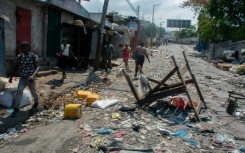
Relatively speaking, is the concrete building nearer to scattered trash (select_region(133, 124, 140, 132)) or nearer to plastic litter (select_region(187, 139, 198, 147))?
scattered trash (select_region(133, 124, 140, 132))

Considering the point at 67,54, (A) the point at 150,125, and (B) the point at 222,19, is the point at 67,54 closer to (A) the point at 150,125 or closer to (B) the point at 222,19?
→ (A) the point at 150,125

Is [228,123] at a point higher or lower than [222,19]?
lower

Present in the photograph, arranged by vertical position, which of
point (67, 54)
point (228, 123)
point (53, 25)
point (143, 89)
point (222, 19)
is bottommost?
point (228, 123)

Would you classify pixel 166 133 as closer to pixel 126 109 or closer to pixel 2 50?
pixel 126 109

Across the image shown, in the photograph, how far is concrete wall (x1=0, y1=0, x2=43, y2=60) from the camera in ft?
34.6

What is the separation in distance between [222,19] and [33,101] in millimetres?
30252

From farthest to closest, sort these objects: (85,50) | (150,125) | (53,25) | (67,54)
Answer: (85,50)
(53,25)
(67,54)
(150,125)

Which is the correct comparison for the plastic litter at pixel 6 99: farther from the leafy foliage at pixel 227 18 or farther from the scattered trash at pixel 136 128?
the leafy foliage at pixel 227 18

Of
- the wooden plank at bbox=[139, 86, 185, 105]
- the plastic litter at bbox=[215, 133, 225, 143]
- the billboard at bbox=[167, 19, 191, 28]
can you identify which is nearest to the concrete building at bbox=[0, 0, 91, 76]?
the wooden plank at bbox=[139, 86, 185, 105]

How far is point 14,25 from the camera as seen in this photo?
11148 millimetres

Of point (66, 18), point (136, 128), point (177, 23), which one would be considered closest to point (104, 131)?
point (136, 128)

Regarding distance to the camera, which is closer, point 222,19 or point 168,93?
point 168,93

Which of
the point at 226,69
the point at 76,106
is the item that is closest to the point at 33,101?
the point at 76,106

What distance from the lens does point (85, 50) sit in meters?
16.3
